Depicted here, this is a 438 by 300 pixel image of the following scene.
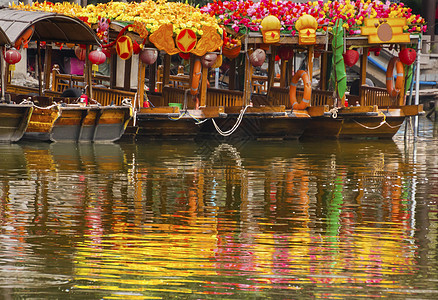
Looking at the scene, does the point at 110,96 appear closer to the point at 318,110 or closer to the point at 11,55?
the point at 11,55

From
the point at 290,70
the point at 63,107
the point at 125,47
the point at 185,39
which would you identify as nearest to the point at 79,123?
the point at 63,107

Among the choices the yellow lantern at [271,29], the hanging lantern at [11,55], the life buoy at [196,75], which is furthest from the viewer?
the yellow lantern at [271,29]

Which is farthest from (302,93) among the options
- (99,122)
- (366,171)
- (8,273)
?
(8,273)

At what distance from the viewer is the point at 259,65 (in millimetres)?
25953

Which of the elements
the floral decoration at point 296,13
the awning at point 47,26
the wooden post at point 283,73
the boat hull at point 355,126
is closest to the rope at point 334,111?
the boat hull at point 355,126

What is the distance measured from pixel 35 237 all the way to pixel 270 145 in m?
14.9

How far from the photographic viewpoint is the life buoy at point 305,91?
83.4ft

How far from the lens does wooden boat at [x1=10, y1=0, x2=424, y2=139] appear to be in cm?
2383

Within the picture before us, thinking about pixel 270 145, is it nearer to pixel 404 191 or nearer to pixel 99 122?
pixel 99 122

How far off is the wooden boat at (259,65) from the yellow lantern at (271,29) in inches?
→ 1.1

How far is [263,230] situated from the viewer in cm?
1062

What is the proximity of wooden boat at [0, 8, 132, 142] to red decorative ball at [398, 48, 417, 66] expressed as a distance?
321 inches

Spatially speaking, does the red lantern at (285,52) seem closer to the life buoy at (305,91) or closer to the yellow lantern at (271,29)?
the life buoy at (305,91)

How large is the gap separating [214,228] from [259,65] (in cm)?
1560
